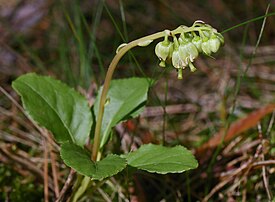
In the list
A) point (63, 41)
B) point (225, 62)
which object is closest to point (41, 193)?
point (63, 41)

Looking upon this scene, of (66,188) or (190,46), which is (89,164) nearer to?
(66,188)

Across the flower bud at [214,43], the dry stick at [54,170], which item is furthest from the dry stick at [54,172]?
the flower bud at [214,43]

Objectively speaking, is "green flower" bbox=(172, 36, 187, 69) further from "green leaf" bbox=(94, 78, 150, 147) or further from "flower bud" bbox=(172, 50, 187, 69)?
"green leaf" bbox=(94, 78, 150, 147)

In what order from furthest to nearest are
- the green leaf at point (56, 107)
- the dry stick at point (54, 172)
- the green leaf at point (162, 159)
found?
the dry stick at point (54, 172) → the green leaf at point (56, 107) → the green leaf at point (162, 159)

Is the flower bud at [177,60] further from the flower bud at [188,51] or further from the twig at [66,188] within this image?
the twig at [66,188]

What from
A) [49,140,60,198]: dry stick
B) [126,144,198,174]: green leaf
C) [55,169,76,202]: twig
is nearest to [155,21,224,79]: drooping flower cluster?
[126,144,198,174]: green leaf
